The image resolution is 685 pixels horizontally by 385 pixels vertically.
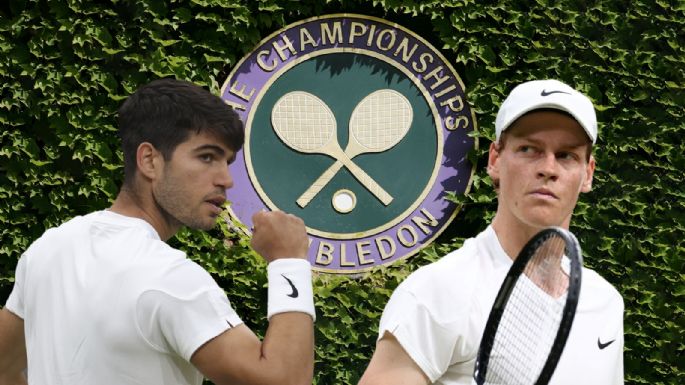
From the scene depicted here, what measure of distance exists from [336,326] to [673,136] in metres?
2.16

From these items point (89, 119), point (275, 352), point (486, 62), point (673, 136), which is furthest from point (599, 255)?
point (275, 352)

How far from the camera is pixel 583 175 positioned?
3.13 m

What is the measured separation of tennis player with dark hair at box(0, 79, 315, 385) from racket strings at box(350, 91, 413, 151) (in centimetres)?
326

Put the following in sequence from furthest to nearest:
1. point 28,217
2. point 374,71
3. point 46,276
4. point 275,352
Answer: point 374,71, point 28,217, point 46,276, point 275,352

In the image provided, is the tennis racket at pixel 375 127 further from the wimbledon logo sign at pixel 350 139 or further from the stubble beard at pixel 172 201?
the stubble beard at pixel 172 201

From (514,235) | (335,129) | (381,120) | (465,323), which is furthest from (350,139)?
(465,323)

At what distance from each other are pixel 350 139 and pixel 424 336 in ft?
11.8

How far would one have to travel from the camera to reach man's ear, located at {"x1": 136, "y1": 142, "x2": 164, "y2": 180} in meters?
3.04

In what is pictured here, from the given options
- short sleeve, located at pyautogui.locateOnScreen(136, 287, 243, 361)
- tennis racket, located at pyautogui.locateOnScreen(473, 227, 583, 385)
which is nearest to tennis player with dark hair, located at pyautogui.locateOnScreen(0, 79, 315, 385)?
short sleeve, located at pyautogui.locateOnScreen(136, 287, 243, 361)

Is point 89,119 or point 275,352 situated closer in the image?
point 275,352

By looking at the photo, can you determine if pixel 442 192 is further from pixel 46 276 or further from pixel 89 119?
pixel 46 276

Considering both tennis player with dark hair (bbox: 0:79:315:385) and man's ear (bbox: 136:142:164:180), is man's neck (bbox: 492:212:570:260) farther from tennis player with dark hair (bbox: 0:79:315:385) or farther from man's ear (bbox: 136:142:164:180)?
man's ear (bbox: 136:142:164:180)

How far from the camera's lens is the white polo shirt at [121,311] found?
2.72m

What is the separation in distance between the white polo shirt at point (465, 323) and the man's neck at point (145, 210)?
0.62m
